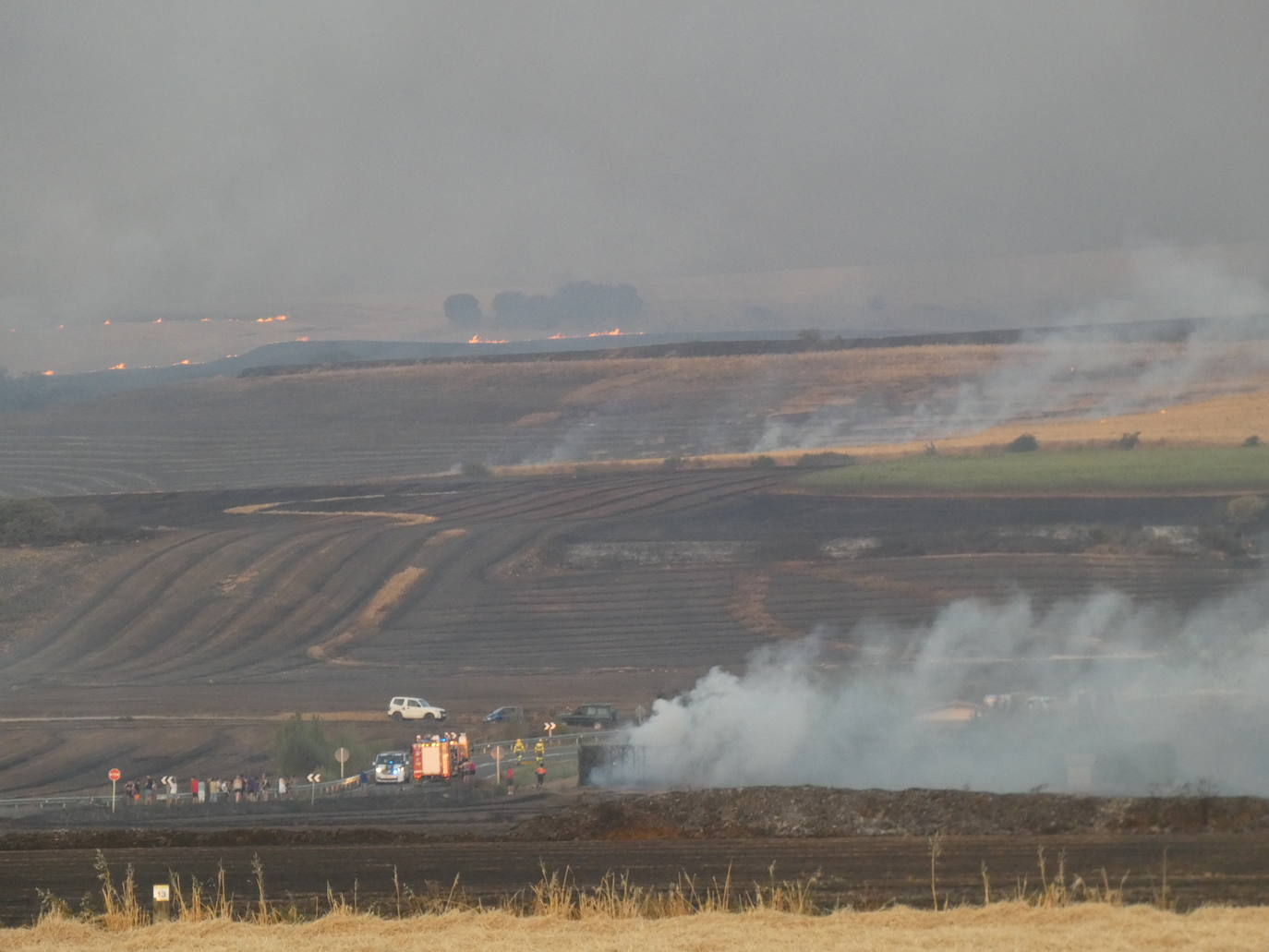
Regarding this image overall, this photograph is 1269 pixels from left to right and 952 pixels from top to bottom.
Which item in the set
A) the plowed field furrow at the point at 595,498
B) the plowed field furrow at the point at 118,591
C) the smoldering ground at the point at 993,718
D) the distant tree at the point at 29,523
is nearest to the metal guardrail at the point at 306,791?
the smoldering ground at the point at 993,718

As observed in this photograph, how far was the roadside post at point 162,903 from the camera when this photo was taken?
20.7 meters

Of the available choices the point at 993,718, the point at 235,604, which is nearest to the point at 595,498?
the point at 235,604

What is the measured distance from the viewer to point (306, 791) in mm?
42875

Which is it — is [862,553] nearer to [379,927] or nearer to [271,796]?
[271,796]

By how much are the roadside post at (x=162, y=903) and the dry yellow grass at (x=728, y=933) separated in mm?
515

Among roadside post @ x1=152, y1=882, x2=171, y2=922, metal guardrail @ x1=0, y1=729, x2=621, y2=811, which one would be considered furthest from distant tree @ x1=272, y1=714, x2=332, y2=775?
roadside post @ x1=152, y1=882, x2=171, y2=922

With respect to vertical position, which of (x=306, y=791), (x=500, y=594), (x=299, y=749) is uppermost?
(x=500, y=594)

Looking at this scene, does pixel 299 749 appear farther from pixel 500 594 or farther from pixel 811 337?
pixel 811 337

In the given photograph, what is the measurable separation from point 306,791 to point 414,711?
12165mm

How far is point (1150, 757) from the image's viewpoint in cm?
3597

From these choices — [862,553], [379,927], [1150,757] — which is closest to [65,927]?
[379,927]

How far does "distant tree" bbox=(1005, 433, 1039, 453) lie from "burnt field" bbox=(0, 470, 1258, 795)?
13815mm

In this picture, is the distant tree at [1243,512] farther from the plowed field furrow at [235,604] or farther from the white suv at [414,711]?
the plowed field furrow at [235,604]

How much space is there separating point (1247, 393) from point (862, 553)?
3923cm
